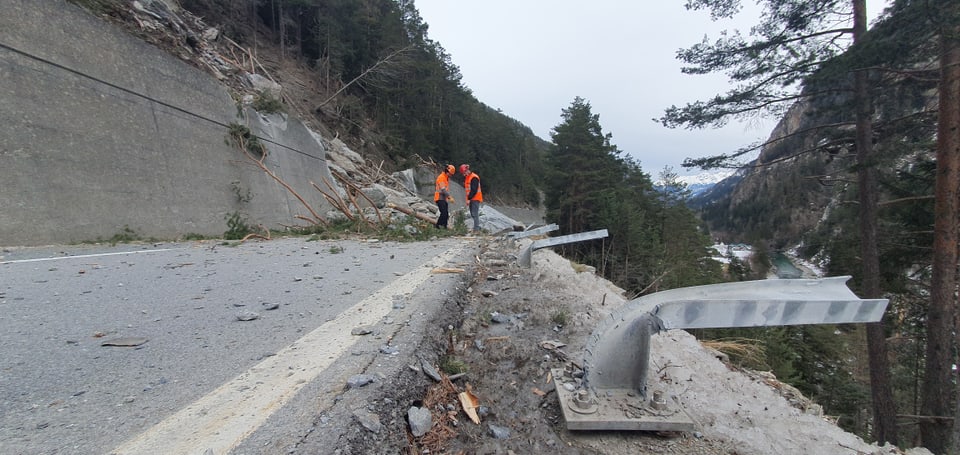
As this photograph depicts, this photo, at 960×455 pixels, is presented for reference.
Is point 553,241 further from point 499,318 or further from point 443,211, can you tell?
point 443,211

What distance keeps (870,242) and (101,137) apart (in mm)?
14504

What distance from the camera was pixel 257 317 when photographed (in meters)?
2.42

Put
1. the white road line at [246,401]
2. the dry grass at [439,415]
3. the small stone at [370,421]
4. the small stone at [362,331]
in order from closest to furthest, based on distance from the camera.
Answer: the white road line at [246,401] → the small stone at [370,421] → the dry grass at [439,415] → the small stone at [362,331]

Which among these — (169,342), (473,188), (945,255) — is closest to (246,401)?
(169,342)

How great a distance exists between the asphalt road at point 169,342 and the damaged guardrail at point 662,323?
1.10m

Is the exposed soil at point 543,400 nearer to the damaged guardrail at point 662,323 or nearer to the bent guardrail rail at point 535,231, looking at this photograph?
the damaged guardrail at point 662,323

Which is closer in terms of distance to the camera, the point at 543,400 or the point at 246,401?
the point at 246,401

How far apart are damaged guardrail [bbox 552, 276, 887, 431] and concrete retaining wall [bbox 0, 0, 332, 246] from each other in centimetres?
755

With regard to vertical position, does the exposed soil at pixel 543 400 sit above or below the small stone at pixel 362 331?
below

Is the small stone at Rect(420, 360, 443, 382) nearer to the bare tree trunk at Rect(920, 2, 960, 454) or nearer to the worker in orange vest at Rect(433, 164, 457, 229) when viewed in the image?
the worker in orange vest at Rect(433, 164, 457, 229)

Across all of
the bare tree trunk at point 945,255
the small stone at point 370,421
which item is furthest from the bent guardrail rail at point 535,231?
the bare tree trunk at point 945,255

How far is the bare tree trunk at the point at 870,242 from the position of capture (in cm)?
729

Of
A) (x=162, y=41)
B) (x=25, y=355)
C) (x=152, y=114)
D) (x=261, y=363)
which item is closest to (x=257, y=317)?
(x=261, y=363)

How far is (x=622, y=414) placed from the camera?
5.20 ft
